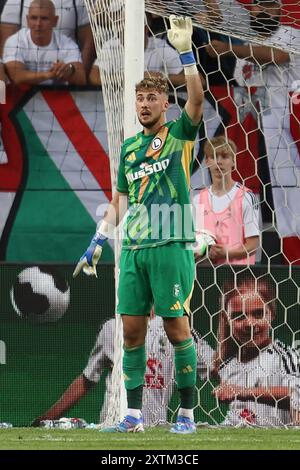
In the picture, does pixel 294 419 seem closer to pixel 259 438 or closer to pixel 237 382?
pixel 237 382

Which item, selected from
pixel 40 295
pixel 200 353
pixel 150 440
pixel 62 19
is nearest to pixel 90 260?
pixel 150 440

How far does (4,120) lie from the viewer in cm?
953

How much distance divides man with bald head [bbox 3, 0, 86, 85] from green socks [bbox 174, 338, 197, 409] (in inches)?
157

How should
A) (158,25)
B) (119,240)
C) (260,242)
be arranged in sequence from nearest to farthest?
(119,240), (260,242), (158,25)

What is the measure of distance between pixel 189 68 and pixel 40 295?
7.51ft

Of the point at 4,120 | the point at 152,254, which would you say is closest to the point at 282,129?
the point at 4,120

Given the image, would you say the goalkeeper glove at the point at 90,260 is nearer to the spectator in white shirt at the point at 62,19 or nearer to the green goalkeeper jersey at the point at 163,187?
the green goalkeeper jersey at the point at 163,187

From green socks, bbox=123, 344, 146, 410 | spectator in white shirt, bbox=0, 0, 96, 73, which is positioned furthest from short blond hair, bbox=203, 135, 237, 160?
green socks, bbox=123, 344, 146, 410

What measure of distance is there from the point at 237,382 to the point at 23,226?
260 cm

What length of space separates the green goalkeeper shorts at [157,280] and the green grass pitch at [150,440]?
25.9 inches

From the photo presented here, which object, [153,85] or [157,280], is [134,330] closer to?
[157,280]

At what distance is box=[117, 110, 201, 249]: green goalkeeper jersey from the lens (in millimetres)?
5961

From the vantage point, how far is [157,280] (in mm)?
5969
